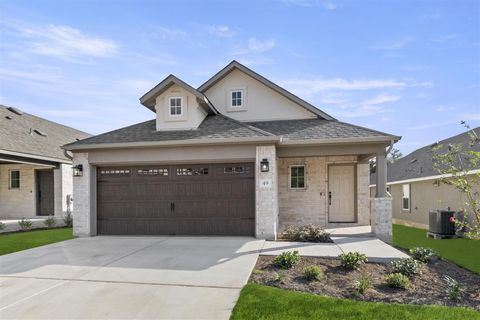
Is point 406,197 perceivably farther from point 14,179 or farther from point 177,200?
point 14,179

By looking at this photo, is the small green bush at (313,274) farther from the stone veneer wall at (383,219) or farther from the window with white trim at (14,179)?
the window with white trim at (14,179)

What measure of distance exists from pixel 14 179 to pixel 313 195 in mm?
16202

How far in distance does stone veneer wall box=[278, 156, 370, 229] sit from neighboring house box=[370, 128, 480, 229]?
2752 mm

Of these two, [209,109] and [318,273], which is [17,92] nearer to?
[209,109]

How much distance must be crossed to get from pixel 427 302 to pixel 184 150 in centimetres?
736

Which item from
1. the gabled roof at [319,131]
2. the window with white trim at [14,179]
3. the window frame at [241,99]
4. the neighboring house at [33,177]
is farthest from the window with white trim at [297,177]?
the window with white trim at [14,179]

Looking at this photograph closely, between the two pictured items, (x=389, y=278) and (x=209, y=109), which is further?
(x=209, y=109)

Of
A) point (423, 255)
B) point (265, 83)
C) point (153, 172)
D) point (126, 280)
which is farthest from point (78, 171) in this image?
point (423, 255)

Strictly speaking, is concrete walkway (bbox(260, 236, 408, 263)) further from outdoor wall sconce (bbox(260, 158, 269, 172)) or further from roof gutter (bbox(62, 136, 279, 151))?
roof gutter (bbox(62, 136, 279, 151))

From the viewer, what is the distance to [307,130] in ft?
34.1

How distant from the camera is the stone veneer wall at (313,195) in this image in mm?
11484

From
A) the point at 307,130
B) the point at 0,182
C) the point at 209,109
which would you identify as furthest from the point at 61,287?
the point at 0,182

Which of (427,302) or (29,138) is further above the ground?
(29,138)

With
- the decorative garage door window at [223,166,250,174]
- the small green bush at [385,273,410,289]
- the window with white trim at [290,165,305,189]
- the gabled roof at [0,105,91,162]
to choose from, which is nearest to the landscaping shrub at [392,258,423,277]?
the small green bush at [385,273,410,289]
